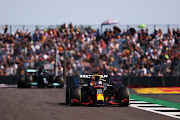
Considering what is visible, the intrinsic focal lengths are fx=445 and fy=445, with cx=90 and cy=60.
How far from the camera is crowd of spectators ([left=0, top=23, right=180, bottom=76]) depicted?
36.2 metres

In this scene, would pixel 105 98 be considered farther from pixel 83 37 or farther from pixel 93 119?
pixel 83 37

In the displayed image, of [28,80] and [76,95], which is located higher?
[28,80]

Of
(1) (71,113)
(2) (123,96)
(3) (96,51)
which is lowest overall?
(1) (71,113)

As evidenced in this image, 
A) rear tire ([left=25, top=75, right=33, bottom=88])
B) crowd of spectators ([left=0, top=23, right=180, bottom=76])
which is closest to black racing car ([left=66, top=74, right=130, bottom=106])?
rear tire ([left=25, top=75, right=33, bottom=88])

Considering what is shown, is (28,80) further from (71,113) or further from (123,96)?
(71,113)

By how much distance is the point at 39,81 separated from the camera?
32344 millimetres

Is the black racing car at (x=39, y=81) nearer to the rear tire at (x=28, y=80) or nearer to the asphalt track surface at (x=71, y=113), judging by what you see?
the rear tire at (x=28, y=80)

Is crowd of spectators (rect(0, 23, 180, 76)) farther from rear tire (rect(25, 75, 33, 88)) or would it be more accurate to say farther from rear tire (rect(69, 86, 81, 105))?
rear tire (rect(69, 86, 81, 105))

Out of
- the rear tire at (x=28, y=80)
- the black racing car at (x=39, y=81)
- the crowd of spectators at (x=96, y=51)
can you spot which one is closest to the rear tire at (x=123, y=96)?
the black racing car at (x=39, y=81)

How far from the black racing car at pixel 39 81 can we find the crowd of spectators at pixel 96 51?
3.70 meters

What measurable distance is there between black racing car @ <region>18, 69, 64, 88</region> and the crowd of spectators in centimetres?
370

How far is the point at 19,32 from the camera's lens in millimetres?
40219

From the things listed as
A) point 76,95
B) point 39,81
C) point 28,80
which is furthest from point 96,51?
point 76,95

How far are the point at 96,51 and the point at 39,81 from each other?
7251 mm
